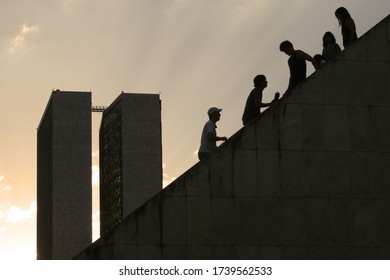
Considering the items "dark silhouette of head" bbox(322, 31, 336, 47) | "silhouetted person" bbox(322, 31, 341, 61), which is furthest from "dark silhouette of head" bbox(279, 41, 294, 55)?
"dark silhouette of head" bbox(322, 31, 336, 47)

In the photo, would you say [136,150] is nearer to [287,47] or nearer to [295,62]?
[295,62]

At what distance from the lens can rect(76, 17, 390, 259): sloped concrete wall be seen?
1867 centimetres

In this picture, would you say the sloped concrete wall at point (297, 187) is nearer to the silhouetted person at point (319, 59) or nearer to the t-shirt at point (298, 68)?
the t-shirt at point (298, 68)

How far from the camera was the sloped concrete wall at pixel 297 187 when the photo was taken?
18.7 metres

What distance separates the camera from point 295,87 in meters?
19.7

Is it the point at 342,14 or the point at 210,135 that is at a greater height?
the point at 342,14

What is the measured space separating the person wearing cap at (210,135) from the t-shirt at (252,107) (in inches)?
32.0

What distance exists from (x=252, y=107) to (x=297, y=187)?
5.96ft

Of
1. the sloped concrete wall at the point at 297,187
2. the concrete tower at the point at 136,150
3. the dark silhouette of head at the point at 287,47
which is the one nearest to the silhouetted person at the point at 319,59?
the dark silhouette of head at the point at 287,47

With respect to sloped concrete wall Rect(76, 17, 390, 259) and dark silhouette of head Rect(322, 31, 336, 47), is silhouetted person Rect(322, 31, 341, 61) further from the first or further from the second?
sloped concrete wall Rect(76, 17, 390, 259)

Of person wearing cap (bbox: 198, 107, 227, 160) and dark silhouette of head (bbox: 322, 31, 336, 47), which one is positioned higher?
dark silhouette of head (bbox: 322, 31, 336, 47)

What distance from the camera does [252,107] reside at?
66.2 ft

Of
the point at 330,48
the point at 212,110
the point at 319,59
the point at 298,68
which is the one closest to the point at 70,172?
the point at 319,59

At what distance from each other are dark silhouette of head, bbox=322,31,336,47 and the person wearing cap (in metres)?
2.85
